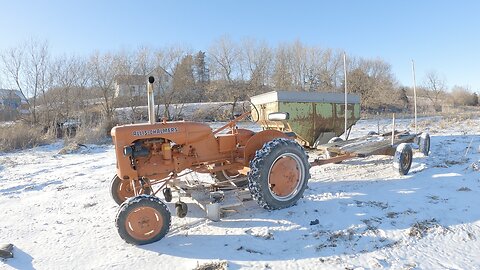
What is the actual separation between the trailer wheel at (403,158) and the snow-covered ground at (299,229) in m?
0.16

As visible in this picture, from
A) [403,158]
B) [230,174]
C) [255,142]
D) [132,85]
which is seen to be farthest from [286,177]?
[132,85]

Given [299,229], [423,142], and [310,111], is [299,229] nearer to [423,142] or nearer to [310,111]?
[423,142]

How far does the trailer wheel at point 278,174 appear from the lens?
13.7ft

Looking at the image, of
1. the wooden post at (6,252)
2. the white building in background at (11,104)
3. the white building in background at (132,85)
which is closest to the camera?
the wooden post at (6,252)

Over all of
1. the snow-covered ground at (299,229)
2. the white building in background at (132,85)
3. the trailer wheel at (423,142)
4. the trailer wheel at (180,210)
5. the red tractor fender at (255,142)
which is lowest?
the snow-covered ground at (299,229)

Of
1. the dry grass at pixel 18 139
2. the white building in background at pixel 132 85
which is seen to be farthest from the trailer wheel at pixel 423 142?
the white building in background at pixel 132 85

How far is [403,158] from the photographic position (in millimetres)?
5840

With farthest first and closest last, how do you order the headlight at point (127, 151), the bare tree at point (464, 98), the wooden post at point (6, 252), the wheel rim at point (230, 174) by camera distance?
the bare tree at point (464, 98) → the wheel rim at point (230, 174) → the headlight at point (127, 151) → the wooden post at point (6, 252)

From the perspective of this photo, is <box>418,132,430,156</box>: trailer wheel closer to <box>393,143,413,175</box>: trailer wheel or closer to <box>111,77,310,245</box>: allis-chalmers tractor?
<box>393,143,413,175</box>: trailer wheel

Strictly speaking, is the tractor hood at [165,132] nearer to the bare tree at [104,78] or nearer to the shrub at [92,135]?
the shrub at [92,135]

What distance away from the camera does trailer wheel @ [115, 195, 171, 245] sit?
340 cm

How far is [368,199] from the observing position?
4.68 metres

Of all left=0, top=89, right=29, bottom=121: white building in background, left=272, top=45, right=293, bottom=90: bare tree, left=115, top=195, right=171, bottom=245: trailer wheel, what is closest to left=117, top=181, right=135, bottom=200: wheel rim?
left=115, top=195, right=171, bottom=245: trailer wheel

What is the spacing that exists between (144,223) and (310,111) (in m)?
6.62
